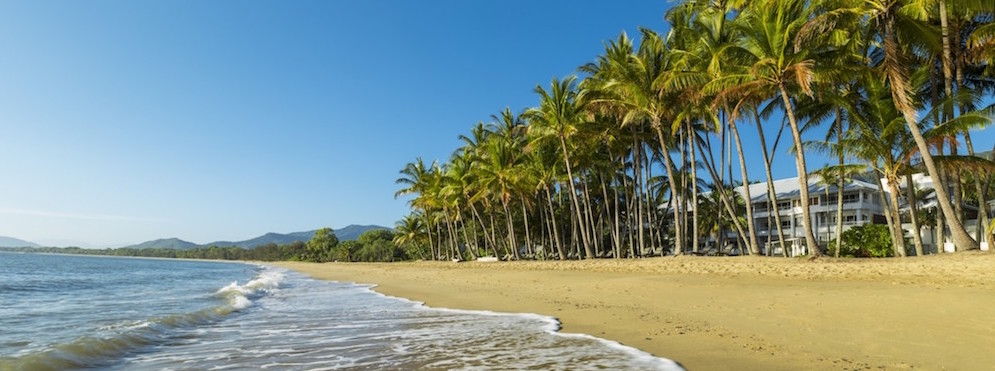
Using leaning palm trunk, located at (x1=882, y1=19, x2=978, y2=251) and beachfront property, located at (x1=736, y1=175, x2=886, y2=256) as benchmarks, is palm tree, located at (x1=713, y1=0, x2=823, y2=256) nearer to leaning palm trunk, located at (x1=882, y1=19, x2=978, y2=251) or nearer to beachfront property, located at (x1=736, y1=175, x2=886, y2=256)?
leaning palm trunk, located at (x1=882, y1=19, x2=978, y2=251)

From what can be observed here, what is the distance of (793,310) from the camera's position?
8641 mm

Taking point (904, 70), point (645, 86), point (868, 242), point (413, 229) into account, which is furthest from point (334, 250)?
point (904, 70)

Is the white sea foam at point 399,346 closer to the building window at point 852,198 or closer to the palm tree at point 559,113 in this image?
the palm tree at point 559,113

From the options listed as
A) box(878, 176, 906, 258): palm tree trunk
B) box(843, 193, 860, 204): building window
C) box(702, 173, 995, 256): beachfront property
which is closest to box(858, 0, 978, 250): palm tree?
box(878, 176, 906, 258): palm tree trunk

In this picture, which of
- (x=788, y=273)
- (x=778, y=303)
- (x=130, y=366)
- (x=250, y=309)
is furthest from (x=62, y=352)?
(x=788, y=273)

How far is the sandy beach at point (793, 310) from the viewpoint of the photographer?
18.8 ft

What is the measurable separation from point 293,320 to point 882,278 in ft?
42.5

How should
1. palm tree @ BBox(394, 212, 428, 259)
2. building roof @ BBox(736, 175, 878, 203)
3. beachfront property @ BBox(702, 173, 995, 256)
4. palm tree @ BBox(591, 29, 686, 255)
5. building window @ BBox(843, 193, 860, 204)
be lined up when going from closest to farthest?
1. palm tree @ BBox(591, 29, 686, 255)
2. beachfront property @ BBox(702, 173, 995, 256)
3. building roof @ BBox(736, 175, 878, 203)
4. building window @ BBox(843, 193, 860, 204)
5. palm tree @ BBox(394, 212, 428, 259)

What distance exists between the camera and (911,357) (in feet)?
17.8

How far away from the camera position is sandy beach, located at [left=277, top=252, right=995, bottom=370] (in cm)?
573

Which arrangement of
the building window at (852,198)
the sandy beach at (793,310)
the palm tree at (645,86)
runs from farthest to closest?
the building window at (852,198) → the palm tree at (645,86) → the sandy beach at (793,310)

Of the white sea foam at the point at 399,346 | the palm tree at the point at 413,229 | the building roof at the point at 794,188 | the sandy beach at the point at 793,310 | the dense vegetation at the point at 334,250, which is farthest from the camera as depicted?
the dense vegetation at the point at 334,250

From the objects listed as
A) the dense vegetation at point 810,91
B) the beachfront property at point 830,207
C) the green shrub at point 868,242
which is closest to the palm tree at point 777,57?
the dense vegetation at point 810,91

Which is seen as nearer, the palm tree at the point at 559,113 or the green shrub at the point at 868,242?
the green shrub at the point at 868,242
